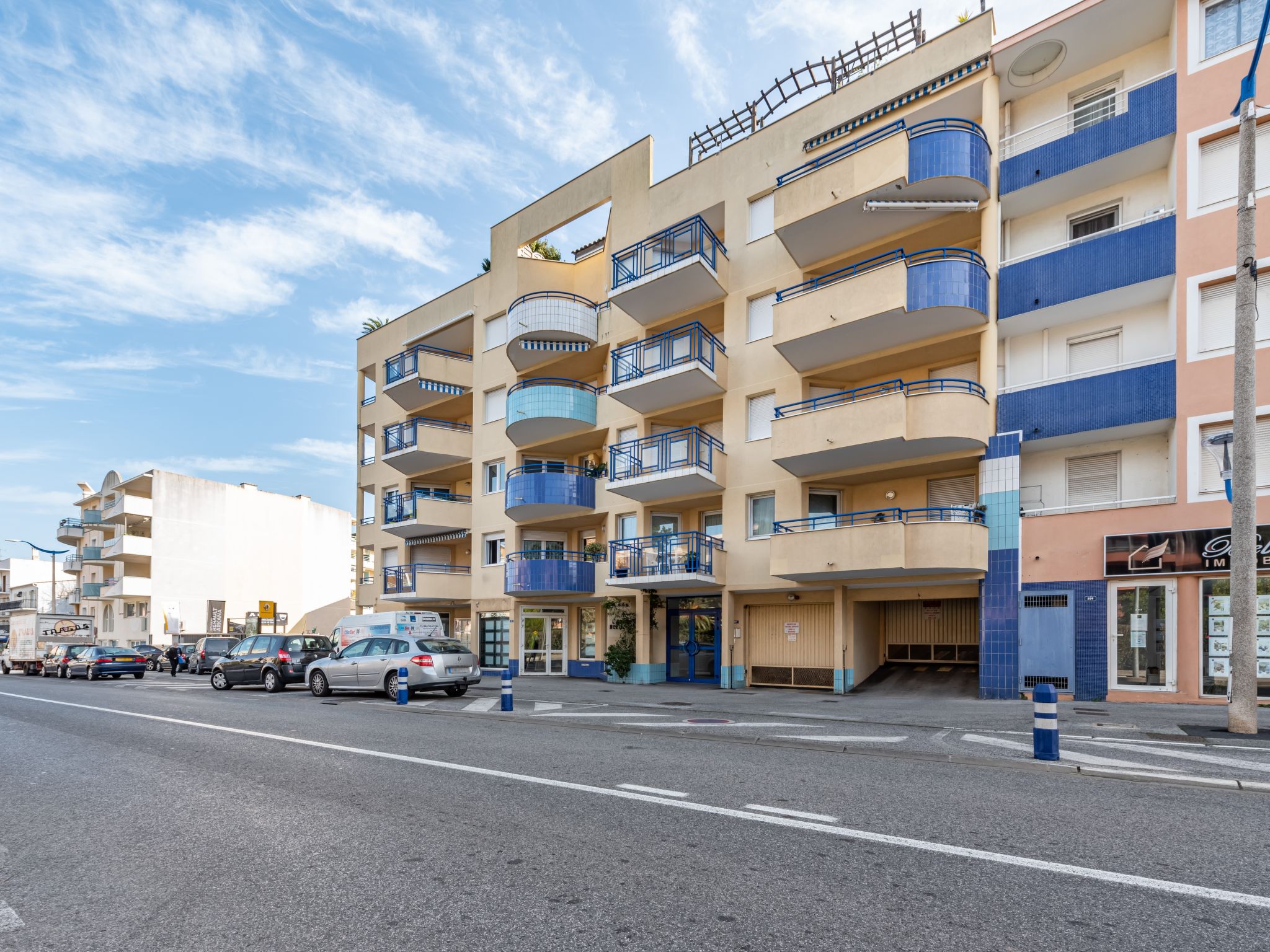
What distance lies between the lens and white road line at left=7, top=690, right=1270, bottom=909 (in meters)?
4.32

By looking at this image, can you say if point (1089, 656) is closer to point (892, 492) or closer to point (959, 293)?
point (892, 492)

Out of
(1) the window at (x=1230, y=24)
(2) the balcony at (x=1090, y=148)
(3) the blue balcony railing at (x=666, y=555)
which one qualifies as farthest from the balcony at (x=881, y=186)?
(3) the blue balcony railing at (x=666, y=555)

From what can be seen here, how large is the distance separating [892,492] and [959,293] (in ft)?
16.7

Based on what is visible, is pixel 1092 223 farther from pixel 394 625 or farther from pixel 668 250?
pixel 394 625

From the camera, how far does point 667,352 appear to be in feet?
75.0

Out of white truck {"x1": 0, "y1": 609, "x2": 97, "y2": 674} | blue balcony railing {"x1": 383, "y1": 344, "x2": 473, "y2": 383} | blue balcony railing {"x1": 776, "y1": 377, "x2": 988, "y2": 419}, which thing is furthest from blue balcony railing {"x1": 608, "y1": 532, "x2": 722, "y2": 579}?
white truck {"x1": 0, "y1": 609, "x2": 97, "y2": 674}

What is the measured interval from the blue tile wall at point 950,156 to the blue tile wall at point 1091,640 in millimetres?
9060

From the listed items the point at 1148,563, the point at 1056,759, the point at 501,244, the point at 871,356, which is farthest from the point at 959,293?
the point at 501,244

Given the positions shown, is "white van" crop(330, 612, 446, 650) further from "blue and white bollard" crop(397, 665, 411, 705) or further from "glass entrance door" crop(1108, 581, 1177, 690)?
"glass entrance door" crop(1108, 581, 1177, 690)

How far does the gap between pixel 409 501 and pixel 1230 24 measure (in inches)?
1086

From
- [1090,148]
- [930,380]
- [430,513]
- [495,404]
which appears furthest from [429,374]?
[1090,148]

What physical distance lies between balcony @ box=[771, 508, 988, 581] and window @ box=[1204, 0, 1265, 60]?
1044 cm

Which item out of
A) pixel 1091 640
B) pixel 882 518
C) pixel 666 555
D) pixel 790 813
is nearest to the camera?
pixel 790 813

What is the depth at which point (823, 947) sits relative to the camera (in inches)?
141
